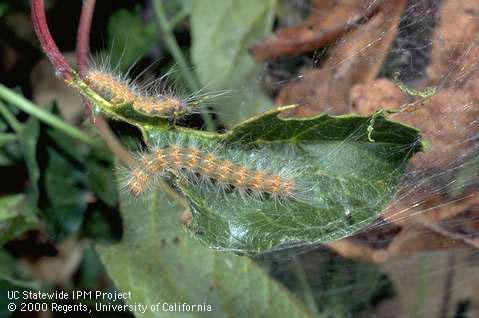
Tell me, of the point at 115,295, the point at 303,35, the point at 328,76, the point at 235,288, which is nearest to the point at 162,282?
the point at 235,288

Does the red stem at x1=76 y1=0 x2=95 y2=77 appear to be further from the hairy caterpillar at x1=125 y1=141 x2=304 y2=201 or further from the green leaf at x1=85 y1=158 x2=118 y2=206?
the green leaf at x1=85 y1=158 x2=118 y2=206

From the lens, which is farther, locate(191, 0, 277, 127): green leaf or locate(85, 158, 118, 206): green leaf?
locate(191, 0, 277, 127): green leaf

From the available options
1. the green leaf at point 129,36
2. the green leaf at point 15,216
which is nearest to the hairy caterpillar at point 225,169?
the green leaf at point 15,216

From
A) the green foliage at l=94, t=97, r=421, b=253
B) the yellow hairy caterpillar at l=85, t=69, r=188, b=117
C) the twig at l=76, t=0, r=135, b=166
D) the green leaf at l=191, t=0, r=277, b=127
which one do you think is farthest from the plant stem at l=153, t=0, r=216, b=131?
the green foliage at l=94, t=97, r=421, b=253

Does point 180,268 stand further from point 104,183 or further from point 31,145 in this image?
point 31,145

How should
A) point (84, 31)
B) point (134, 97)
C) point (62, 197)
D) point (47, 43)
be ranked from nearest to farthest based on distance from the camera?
1. point (47, 43)
2. point (134, 97)
3. point (84, 31)
4. point (62, 197)

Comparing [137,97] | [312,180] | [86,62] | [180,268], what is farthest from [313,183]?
[86,62]
